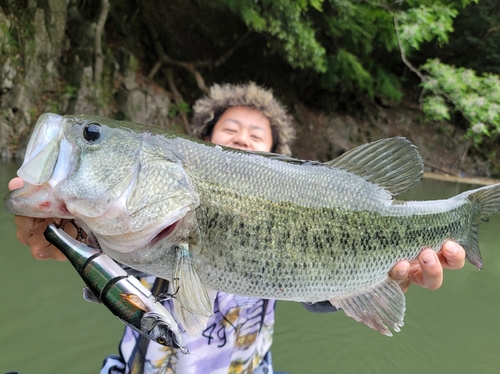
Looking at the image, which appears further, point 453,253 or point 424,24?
point 424,24

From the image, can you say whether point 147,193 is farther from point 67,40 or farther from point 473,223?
point 67,40

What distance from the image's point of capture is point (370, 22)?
479 inches

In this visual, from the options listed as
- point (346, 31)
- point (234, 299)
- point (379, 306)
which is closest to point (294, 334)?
point (234, 299)

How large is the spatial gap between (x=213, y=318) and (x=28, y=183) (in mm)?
1160

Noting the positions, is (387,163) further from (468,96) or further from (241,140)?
(468,96)

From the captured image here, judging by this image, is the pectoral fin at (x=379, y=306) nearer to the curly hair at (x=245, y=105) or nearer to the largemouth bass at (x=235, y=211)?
the largemouth bass at (x=235, y=211)

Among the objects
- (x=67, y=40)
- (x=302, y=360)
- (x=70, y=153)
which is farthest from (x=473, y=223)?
(x=67, y=40)

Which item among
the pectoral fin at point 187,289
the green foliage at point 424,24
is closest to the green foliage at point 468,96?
the green foliage at point 424,24

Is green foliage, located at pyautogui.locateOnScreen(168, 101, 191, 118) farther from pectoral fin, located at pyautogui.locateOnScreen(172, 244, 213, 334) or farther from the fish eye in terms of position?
pectoral fin, located at pyautogui.locateOnScreen(172, 244, 213, 334)

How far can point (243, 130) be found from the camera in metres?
2.28

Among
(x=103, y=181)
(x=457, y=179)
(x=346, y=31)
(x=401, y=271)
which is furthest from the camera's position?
(x=457, y=179)

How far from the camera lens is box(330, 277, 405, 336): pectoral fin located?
1541 millimetres

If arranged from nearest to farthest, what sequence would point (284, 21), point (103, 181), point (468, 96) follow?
point (103, 181), point (468, 96), point (284, 21)

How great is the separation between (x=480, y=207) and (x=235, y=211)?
1.21m
